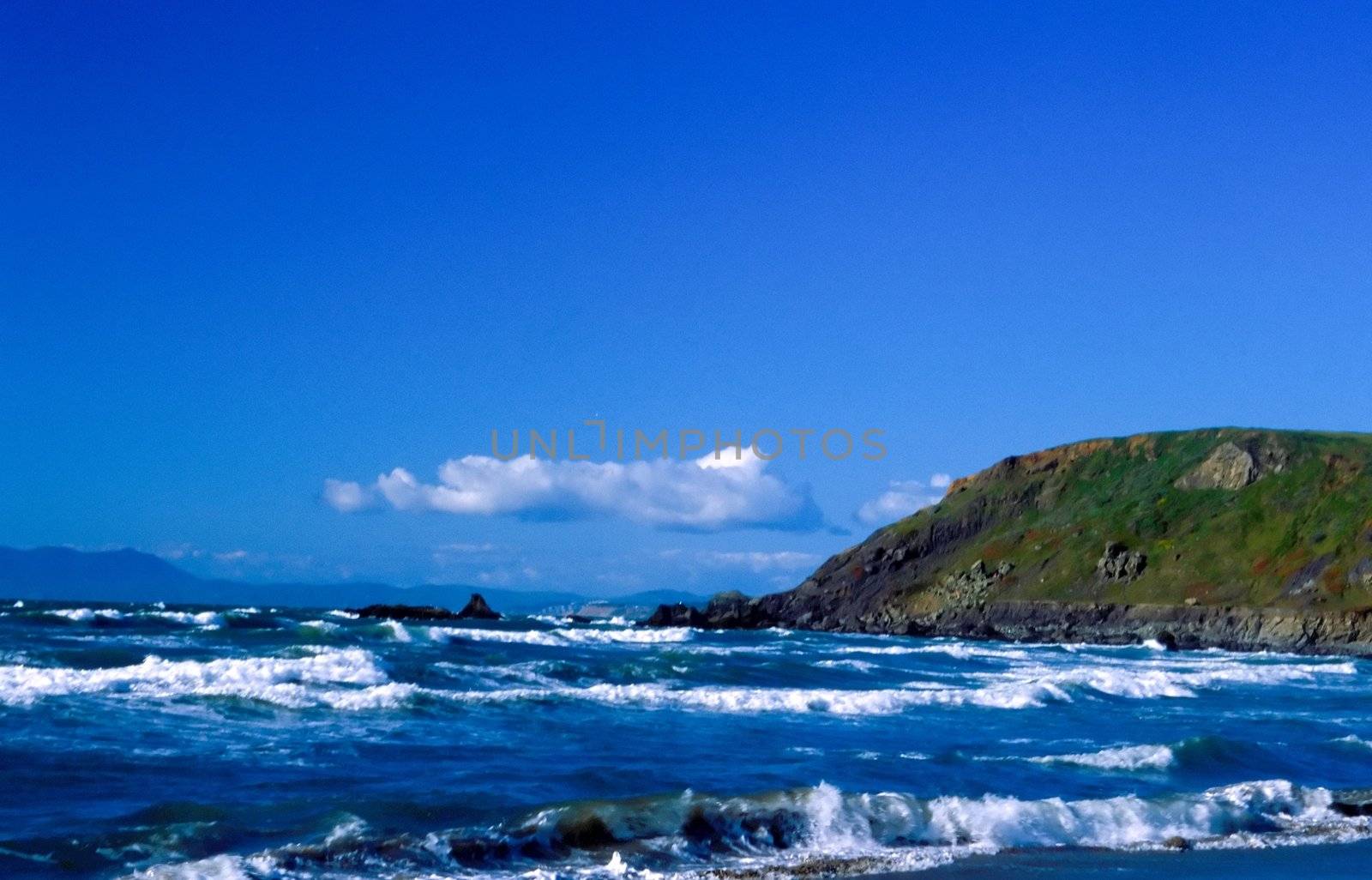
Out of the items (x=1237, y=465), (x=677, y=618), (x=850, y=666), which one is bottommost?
(x=850, y=666)

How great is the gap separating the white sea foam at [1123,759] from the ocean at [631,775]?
Answer: 0.25ft

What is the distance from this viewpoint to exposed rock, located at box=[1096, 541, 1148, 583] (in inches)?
Answer: 3337

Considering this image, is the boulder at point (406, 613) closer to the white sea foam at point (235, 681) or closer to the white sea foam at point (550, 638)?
the white sea foam at point (550, 638)

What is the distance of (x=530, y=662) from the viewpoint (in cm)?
3531

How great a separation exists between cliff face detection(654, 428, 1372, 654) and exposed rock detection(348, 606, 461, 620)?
51.3 ft

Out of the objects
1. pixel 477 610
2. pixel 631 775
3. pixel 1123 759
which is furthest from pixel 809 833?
pixel 477 610

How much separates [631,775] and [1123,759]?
25.8 feet

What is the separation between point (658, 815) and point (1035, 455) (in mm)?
97139

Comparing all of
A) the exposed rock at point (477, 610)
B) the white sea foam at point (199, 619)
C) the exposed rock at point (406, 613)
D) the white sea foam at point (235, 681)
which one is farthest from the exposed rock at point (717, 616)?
the white sea foam at point (235, 681)

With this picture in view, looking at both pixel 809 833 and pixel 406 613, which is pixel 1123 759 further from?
pixel 406 613

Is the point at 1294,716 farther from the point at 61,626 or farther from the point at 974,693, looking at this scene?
the point at 61,626

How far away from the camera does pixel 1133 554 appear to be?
282 feet

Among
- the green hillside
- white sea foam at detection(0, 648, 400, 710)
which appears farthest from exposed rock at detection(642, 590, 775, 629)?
white sea foam at detection(0, 648, 400, 710)

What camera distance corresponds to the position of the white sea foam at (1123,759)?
19.3 m
